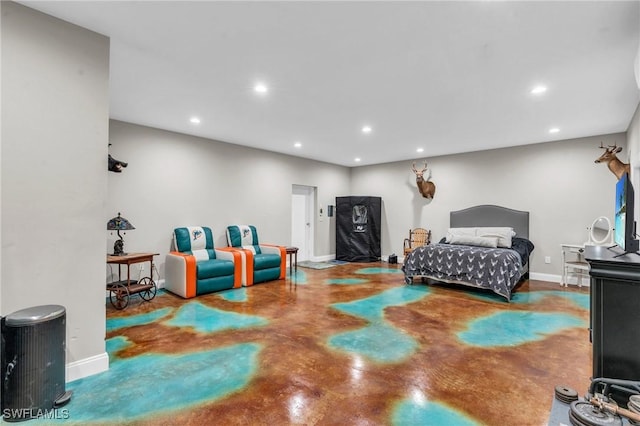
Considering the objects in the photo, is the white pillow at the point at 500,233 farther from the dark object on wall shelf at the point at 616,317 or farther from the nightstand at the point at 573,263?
the dark object on wall shelf at the point at 616,317

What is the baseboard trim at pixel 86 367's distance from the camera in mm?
2368

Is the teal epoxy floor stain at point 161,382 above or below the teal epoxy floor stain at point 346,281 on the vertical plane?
below

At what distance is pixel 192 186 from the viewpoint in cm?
576

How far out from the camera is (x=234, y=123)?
4973 mm

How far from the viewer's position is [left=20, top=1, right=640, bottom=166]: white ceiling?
2.24m

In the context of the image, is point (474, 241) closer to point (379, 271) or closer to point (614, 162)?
point (379, 271)

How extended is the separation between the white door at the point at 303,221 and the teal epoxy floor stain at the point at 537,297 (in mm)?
4422

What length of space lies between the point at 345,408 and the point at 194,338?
1.87 meters

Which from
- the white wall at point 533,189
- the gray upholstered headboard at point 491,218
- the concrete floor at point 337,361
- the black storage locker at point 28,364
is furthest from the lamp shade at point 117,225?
the gray upholstered headboard at point 491,218

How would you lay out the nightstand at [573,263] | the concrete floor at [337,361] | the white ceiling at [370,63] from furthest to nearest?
1. the nightstand at [573,263]
2. the white ceiling at [370,63]
3. the concrete floor at [337,361]

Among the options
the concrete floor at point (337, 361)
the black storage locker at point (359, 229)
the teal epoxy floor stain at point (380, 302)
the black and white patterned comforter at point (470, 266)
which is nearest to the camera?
the concrete floor at point (337, 361)

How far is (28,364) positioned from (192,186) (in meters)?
4.12

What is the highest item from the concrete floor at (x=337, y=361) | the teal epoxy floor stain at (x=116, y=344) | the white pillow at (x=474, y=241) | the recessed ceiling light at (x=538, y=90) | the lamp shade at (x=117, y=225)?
the recessed ceiling light at (x=538, y=90)

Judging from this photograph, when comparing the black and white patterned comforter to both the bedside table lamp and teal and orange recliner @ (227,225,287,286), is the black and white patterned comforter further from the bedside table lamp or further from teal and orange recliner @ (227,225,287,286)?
the bedside table lamp
